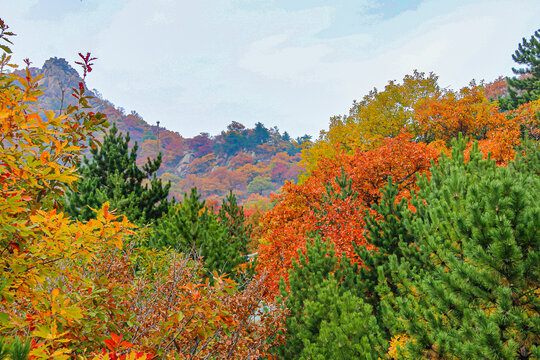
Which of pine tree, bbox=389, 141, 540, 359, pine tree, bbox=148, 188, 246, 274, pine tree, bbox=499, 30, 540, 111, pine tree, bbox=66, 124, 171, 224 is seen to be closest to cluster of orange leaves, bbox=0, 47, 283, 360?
pine tree, bbox=389, 141, 540, 359

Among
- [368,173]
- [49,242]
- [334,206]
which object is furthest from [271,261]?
[49,242]

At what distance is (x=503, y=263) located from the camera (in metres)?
3.21

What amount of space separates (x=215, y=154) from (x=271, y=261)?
75219 millimetres

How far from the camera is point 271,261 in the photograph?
11703 mm

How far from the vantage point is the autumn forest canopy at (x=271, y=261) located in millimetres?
2279

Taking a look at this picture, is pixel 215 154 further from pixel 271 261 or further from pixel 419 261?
pixel 419 261

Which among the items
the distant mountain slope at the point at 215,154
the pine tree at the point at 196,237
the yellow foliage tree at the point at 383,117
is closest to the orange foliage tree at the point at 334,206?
the pine tree at the point at 196,237

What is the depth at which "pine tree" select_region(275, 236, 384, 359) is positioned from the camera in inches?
195

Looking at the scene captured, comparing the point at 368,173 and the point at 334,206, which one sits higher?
the point at 368,173

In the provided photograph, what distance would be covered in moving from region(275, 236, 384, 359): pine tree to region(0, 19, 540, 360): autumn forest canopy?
0.03 m

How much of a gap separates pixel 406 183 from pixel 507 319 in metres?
12.7

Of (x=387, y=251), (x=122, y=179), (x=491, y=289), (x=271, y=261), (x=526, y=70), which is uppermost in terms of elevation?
(x=526, y=70)

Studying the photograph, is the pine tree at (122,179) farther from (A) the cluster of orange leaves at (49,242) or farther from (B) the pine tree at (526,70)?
(B) the pine tree at (526,70)

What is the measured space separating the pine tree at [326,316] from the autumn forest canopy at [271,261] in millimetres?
33
